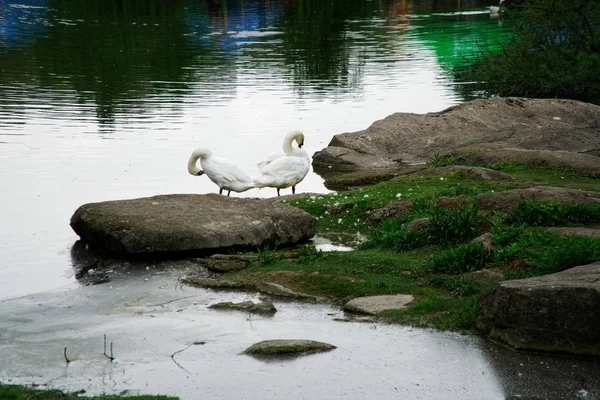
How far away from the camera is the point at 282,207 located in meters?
10.7

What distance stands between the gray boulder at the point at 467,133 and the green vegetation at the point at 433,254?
6.17 metres

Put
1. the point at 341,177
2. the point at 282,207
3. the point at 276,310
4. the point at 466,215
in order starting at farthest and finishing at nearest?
1. the point at 341,177
2. the point at 282,207
3. the point at 466,215
4. the point at 276,310

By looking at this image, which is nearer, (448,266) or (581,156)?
(448,266)

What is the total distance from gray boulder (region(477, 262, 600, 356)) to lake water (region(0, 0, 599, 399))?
211 mm

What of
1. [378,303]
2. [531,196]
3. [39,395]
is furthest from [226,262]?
[39,395]

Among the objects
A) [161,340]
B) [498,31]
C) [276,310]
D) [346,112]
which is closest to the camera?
[161,340]

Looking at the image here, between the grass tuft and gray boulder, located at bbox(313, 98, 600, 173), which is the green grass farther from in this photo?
gray boulder, located at bbox(313, 98, 600, 173)

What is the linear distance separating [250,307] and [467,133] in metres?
11.4

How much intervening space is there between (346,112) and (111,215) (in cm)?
1412

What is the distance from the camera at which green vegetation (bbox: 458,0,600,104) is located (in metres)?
23.5

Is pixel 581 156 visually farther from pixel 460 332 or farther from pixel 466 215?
pixel 460 332

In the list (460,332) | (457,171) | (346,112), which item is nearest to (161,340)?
(460,332)

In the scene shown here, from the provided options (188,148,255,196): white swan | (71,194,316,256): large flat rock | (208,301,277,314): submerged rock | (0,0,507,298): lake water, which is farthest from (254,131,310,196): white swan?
(208,301,277,314): submerged rock

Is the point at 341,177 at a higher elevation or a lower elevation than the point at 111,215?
lower
